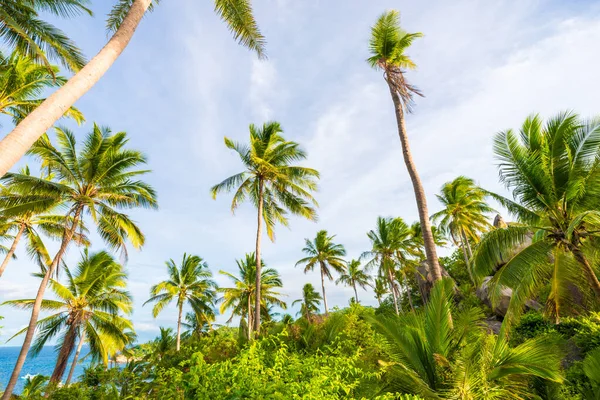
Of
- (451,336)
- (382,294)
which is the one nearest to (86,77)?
(451,336)

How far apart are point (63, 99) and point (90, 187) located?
10312 millimetres

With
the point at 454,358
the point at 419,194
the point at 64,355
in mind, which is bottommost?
the point at 454,358

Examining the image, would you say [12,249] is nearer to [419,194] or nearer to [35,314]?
[35,314]

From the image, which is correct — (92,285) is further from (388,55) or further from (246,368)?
(388,55)

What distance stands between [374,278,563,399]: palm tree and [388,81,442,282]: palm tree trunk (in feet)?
3.78

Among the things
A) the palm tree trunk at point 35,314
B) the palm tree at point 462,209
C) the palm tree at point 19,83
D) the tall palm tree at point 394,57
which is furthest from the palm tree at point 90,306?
the palm tree at point 462,209

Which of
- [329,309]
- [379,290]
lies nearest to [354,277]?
[379,290]

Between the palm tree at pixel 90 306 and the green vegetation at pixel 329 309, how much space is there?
0.09 meters

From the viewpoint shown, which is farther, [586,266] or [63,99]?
[586,266]

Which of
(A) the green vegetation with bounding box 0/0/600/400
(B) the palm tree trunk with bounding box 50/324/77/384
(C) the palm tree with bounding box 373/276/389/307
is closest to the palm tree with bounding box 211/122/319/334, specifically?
(A) the green vegetation with bounding box 0/0/600/400

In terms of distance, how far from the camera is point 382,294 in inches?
1582

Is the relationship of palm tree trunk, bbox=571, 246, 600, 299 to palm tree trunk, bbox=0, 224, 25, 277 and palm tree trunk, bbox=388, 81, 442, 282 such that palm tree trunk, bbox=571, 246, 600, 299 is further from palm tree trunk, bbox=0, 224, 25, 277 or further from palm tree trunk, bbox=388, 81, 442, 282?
palm tree trunk, bbox=0, 224, 25, 277

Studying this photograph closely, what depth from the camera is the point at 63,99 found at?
161 inches

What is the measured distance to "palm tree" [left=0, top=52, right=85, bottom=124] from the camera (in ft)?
33.3
